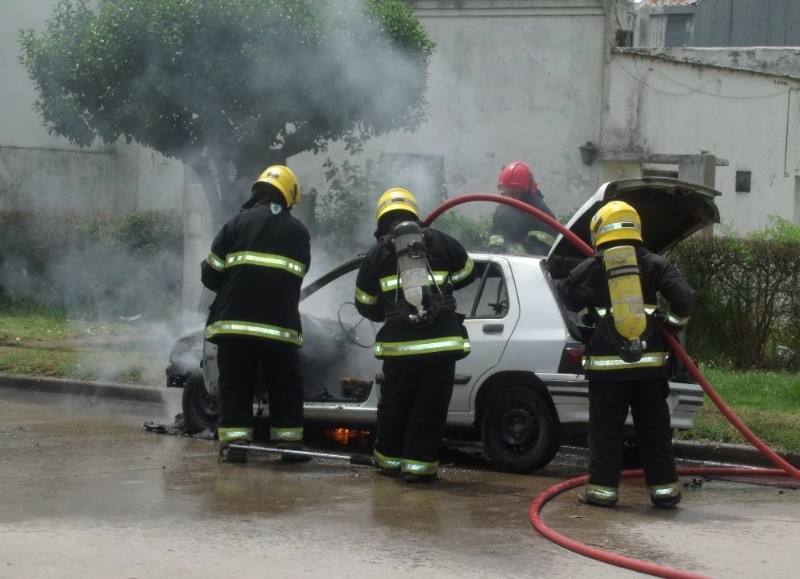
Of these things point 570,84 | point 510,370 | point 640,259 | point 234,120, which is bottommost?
point 510,370

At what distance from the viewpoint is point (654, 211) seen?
25.4 feet

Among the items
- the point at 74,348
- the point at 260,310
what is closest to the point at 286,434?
the point at 260,310

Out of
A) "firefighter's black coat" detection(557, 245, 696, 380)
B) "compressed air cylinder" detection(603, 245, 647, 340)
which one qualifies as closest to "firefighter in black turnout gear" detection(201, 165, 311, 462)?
"firefighter's black coat" detection(557, 245, 696, 380)

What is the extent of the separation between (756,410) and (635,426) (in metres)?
3.04

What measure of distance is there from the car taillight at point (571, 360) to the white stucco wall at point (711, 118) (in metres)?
12.2

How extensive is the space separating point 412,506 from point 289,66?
23.0 ft

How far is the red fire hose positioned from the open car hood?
18 cm

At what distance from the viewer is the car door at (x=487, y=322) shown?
7754 mm

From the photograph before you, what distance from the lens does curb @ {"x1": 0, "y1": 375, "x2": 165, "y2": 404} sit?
37.1ft

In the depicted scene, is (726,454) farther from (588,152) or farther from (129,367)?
(588,152)

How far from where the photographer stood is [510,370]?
302 inches

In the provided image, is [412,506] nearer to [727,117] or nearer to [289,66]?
[289,66]

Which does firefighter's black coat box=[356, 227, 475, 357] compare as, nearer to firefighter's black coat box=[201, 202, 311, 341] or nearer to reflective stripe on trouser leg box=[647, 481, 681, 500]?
firefighter's black coat box=[201, 202, 311, 341]

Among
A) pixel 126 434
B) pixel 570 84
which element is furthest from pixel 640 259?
pixel 570 84
